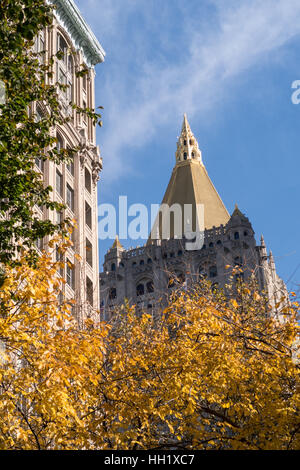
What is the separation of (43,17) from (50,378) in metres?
9.90

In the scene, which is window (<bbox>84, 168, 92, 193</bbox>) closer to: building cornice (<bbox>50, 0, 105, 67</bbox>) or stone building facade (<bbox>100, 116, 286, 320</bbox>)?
building cornice (<bbox>50, 0, 105, 67</bbox>)

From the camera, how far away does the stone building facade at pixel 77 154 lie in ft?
159

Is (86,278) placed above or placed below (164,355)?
above

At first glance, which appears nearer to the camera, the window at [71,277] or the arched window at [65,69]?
the window at [71,277]

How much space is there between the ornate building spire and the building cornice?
239 feet

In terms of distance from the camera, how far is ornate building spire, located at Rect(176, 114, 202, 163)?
13625 cm

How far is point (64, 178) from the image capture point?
51.3m

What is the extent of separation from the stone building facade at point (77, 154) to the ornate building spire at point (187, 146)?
2881 inches

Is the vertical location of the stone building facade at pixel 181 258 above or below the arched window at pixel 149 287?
above

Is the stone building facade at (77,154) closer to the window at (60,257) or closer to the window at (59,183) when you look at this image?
the window at (59,183)

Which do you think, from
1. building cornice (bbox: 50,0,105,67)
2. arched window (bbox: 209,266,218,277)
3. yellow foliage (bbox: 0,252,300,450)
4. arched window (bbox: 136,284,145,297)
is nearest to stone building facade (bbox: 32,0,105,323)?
building cornice (bbox: 50,0,105,67)

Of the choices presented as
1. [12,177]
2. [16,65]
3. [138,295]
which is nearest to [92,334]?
[12,177]

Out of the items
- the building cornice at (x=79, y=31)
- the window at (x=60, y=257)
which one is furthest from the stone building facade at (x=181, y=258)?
the window at (x=60, y=257)
